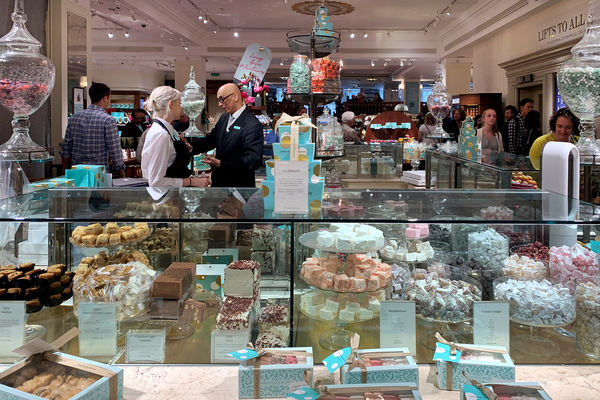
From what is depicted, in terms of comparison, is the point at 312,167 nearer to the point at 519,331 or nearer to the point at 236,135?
the point at 519,331

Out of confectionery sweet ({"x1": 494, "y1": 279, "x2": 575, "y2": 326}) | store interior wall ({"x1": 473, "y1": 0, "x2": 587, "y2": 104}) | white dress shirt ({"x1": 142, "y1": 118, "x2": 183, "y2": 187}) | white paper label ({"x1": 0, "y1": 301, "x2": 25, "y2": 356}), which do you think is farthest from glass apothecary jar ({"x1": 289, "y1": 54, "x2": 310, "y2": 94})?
store interior wall ({"x1": 473, "y1": 0, "x2": 587, "y2": 104})

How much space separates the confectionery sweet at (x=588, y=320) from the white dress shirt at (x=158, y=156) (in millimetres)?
2454

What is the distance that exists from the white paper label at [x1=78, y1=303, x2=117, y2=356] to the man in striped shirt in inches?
139

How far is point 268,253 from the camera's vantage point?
2.20 m

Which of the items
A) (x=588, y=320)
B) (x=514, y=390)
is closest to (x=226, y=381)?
(x=514, y=390)

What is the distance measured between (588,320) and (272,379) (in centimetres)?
109

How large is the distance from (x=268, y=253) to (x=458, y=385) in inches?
36.1

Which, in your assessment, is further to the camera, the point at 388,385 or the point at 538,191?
the point at 538,191

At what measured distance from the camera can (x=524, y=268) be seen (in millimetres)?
2094

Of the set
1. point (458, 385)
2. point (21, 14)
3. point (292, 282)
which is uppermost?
point (21, 14)

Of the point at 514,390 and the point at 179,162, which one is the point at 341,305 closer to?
the point at 514,390

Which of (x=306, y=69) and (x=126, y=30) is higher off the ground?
(x=126, y=30)

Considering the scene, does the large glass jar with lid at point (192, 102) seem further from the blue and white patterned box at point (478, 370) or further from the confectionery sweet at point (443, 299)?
the blue and white patterned box at point (478, 370)

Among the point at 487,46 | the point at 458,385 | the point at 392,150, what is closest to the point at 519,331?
the point at 458,385
